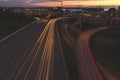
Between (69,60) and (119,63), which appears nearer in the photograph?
(69,60)

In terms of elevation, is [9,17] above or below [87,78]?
below

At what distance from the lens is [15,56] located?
127ft

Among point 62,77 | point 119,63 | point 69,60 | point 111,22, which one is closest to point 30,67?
point 62,77

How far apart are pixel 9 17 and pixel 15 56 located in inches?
3726

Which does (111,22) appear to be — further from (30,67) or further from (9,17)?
(30,67)

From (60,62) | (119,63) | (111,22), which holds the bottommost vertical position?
(111,22)

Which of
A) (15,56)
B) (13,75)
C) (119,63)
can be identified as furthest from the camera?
(119,63)

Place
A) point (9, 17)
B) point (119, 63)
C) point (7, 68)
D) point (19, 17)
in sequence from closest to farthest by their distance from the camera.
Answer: point (7, 68), point (119, 63), point (9, 17), point (19, 17)

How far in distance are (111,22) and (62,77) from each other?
124 m

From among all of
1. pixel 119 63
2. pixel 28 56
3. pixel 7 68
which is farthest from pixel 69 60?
pixel 7 68

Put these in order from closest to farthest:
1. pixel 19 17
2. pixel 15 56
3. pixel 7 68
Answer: pixel 7 68
pixel 15 56
pixel 19 17

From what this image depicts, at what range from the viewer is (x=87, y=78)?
2886 centimetres

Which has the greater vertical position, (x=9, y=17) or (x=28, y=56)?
(x=28, y=56)

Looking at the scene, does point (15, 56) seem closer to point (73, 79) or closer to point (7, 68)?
point (7, 68)
